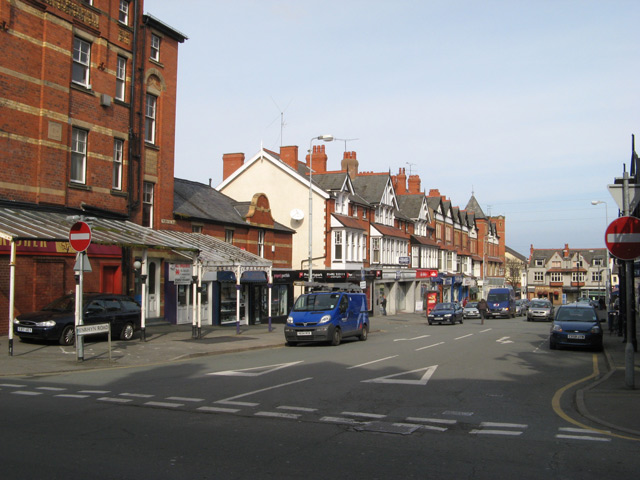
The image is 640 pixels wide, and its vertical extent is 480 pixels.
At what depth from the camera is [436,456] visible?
692 centimetres

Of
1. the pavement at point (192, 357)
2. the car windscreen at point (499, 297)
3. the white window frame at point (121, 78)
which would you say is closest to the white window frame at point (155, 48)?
the white window frame at point (121, 78)

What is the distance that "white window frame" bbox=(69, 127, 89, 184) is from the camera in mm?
23000

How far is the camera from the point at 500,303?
4934 cm

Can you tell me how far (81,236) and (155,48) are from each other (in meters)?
15.9

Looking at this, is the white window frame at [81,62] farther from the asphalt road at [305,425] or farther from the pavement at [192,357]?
the asphalt road at [305,425]

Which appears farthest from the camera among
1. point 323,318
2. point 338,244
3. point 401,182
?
point 401,182

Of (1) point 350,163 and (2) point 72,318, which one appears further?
(1) point 350,163

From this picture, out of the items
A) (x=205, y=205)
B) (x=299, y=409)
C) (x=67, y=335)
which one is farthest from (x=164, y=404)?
(x=205, y=205)

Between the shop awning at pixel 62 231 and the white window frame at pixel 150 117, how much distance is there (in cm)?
538

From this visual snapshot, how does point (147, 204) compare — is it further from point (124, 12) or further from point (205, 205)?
point (124, 12)

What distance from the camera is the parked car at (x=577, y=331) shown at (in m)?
19.6

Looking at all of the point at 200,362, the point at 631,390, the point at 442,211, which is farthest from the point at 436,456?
the point at 442,211

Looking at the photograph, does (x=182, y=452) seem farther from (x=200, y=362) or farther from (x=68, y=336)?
(x=68, y=336)

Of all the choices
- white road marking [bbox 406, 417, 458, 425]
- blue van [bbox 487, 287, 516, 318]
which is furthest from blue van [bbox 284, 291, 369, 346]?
blue van [bbox 487, 287, 516, 318]
